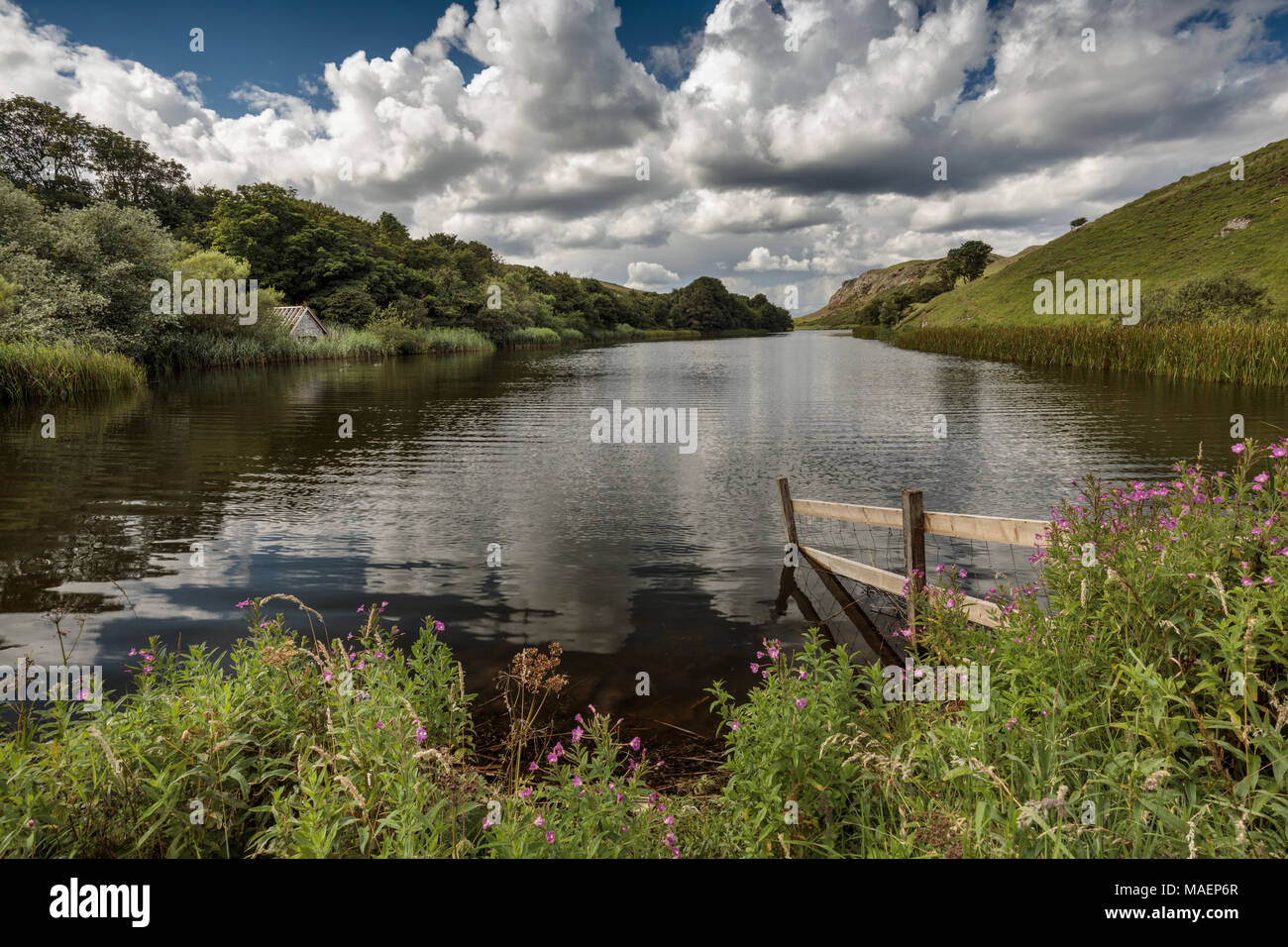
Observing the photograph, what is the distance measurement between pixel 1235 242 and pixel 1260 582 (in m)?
104

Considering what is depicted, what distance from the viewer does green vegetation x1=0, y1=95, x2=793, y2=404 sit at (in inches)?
1384

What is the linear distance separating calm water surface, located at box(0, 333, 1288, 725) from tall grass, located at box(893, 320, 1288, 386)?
2232 mm

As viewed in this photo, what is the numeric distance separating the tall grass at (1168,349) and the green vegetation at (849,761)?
37992mm

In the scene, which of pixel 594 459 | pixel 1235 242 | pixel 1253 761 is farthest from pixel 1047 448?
pixel 1235 242

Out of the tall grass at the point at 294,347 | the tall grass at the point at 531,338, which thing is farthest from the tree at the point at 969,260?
the tall grass at the point at 294,347

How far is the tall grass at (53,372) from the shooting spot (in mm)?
28219

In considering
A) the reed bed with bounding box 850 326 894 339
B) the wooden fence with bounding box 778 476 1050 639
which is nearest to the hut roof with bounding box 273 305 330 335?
the wooden fence with bounding box 778 476 1050 639

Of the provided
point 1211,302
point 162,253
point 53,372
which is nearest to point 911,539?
point 53,372

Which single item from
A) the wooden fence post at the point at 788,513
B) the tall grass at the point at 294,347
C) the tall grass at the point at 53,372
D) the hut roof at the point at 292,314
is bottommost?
the wooden fence post at the point at 788,513

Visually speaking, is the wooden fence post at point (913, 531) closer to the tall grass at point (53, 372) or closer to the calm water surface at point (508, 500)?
the calm water surface at point (508, 500)

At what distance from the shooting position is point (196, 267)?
2084 inches
